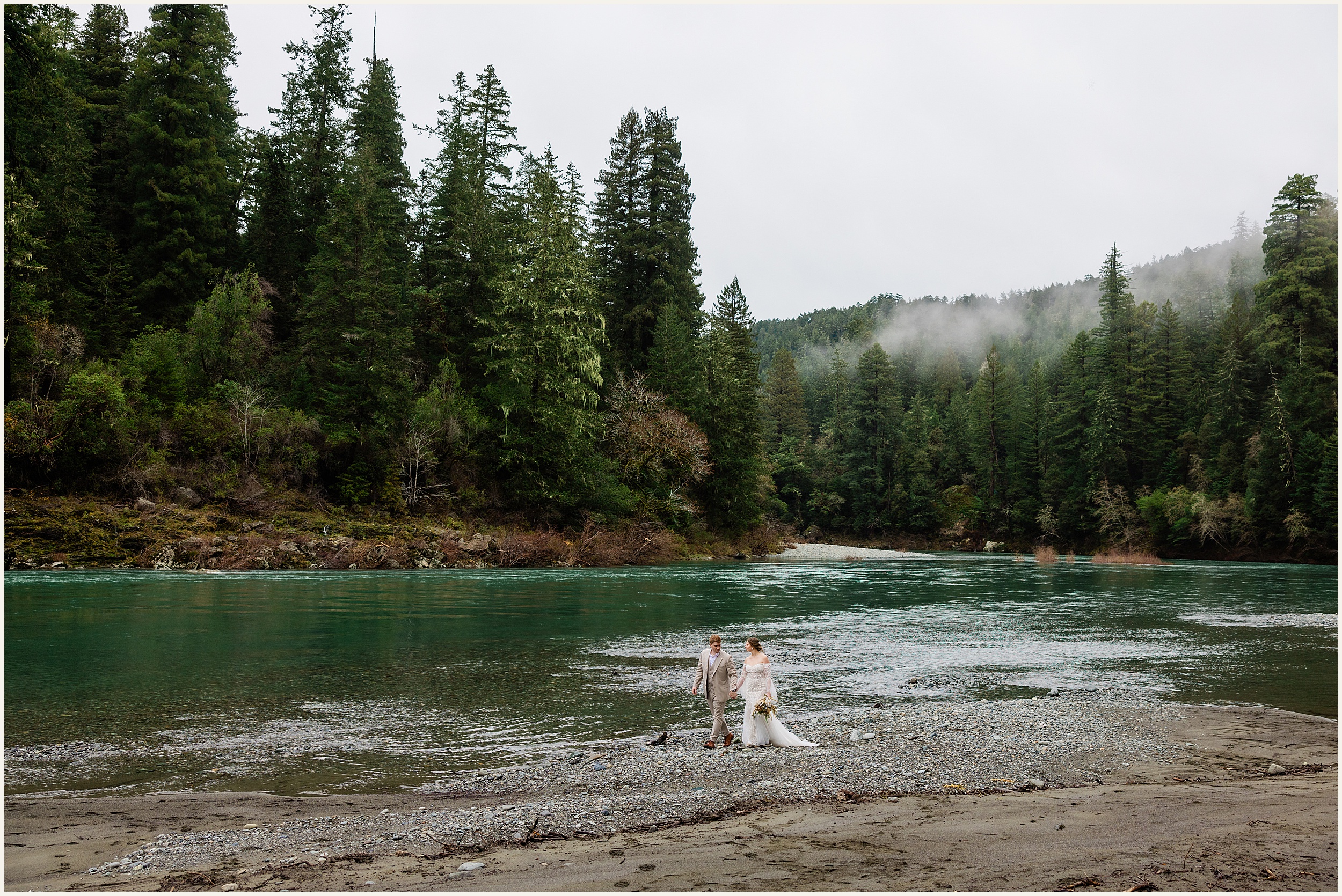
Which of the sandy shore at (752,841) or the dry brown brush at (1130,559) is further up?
the sandy shore at (752,841)

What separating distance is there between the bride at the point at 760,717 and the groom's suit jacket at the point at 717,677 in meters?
0.19

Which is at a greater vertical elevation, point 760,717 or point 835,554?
point 760,717

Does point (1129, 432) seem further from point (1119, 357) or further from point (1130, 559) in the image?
point (1130, 559)

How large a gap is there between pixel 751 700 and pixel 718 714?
503mm

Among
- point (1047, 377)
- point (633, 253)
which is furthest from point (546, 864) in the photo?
point (1047, 377)

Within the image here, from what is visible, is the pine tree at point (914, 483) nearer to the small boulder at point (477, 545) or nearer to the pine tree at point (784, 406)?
the pine tree at point (784, 406)

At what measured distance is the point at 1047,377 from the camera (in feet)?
364

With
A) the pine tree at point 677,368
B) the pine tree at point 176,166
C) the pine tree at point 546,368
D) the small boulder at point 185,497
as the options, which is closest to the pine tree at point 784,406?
the pine tree at point 677,368

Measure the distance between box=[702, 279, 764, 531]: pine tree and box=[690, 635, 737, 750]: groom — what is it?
47527mm

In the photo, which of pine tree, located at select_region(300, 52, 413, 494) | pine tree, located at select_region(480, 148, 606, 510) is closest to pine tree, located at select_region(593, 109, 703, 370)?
pine tree, located at select_region(480, 148, 606, 510)

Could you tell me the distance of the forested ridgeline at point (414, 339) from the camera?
3744 cm

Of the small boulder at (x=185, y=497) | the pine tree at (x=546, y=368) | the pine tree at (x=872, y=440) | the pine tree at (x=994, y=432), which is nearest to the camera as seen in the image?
the small boulder at (x=185, y=497)

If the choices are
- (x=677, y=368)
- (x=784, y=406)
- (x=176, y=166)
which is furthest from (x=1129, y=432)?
(x=176, y=166)

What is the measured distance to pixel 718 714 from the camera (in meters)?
11.0
